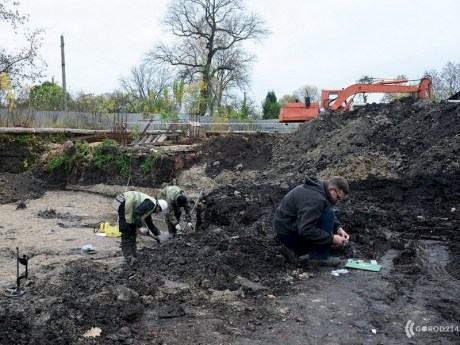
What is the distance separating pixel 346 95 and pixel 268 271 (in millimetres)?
14671

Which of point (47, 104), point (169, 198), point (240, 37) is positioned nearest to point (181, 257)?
point (169, 198)

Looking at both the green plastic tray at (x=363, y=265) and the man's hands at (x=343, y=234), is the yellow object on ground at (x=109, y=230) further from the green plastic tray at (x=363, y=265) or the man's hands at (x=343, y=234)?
the green plastic tray at (x=363, y=265)

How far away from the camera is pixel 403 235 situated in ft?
23.9

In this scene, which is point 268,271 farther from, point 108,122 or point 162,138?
point 108,122

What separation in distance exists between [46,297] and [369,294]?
3.38m

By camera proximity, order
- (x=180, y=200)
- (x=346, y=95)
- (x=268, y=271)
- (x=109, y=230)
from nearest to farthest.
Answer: (x=268, y=271), (x=180, y=200), (x=109, y=230), (x=346, y=95)

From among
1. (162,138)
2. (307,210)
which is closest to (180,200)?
(307,210)

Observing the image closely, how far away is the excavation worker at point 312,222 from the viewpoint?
18.1 feet

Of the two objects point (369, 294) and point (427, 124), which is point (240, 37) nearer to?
point (427, 124)

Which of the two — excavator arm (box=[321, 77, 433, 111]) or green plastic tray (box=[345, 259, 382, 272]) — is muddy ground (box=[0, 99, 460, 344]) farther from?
excavator arm (box=[321, 77, 433, 111])

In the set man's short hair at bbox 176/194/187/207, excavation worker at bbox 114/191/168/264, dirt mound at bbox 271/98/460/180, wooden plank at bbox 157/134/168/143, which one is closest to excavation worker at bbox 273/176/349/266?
excavation worker at bbox 114/191/168/264

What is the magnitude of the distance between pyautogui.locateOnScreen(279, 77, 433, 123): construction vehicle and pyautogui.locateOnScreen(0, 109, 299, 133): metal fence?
613 millimetres

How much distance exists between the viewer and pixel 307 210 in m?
5.48

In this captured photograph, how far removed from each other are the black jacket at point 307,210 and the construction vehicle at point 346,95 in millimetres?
13482
